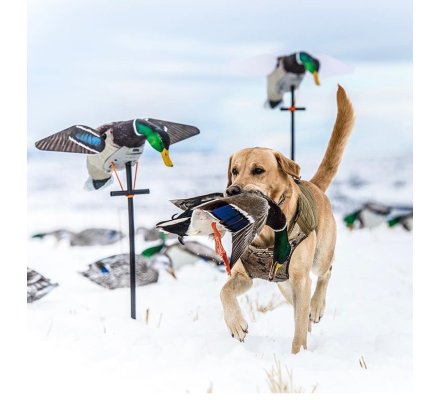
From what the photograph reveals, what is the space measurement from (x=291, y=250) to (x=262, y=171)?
248 mm

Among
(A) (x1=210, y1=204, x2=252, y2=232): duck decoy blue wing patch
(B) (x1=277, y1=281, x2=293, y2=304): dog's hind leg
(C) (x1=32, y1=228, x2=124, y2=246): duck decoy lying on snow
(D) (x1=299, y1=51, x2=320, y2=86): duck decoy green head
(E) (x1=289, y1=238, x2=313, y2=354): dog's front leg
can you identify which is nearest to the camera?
(A) (x1=210, y1=204, x2=252, y2=232): duck decoy blue wing patch

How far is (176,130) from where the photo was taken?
228 cm

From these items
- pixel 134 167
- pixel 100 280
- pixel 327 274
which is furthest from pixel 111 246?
pixel 327 274

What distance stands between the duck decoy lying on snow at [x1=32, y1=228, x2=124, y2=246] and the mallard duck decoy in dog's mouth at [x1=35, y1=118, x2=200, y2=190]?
0.73 m

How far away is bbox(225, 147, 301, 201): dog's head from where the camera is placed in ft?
6.26

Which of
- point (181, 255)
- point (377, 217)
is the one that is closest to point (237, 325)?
point (181, 255)

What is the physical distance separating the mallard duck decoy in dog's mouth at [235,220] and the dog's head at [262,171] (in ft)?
0.20

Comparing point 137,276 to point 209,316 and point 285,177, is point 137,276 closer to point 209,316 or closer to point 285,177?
point 209,316

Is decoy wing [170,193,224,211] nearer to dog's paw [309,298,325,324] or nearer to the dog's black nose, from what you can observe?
the dog's black nose

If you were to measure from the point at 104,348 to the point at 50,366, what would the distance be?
0.17 meters

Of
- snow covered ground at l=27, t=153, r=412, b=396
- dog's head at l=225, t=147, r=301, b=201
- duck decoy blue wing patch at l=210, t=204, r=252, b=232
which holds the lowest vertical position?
snow covered ground at l=27, t=153, r=412, b=396

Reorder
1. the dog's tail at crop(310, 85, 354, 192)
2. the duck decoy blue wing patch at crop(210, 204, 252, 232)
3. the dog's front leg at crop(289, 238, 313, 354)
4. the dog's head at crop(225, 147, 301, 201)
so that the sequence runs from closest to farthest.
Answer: the duck decoy blue wing patch at crop(210, 204, 252, 232), the dog's head at crop(225, 147, 301, 201), the dog's front leg at crop(289, 238, 313, 354), the dog's tail at crop(310, 85, 354, 192)

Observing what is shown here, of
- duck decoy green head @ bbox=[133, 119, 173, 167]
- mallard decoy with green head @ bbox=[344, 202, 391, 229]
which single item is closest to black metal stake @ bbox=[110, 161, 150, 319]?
duck decoy green head @ bbox=[133, 119, 173, 167]

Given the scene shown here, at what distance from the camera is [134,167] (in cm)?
235
